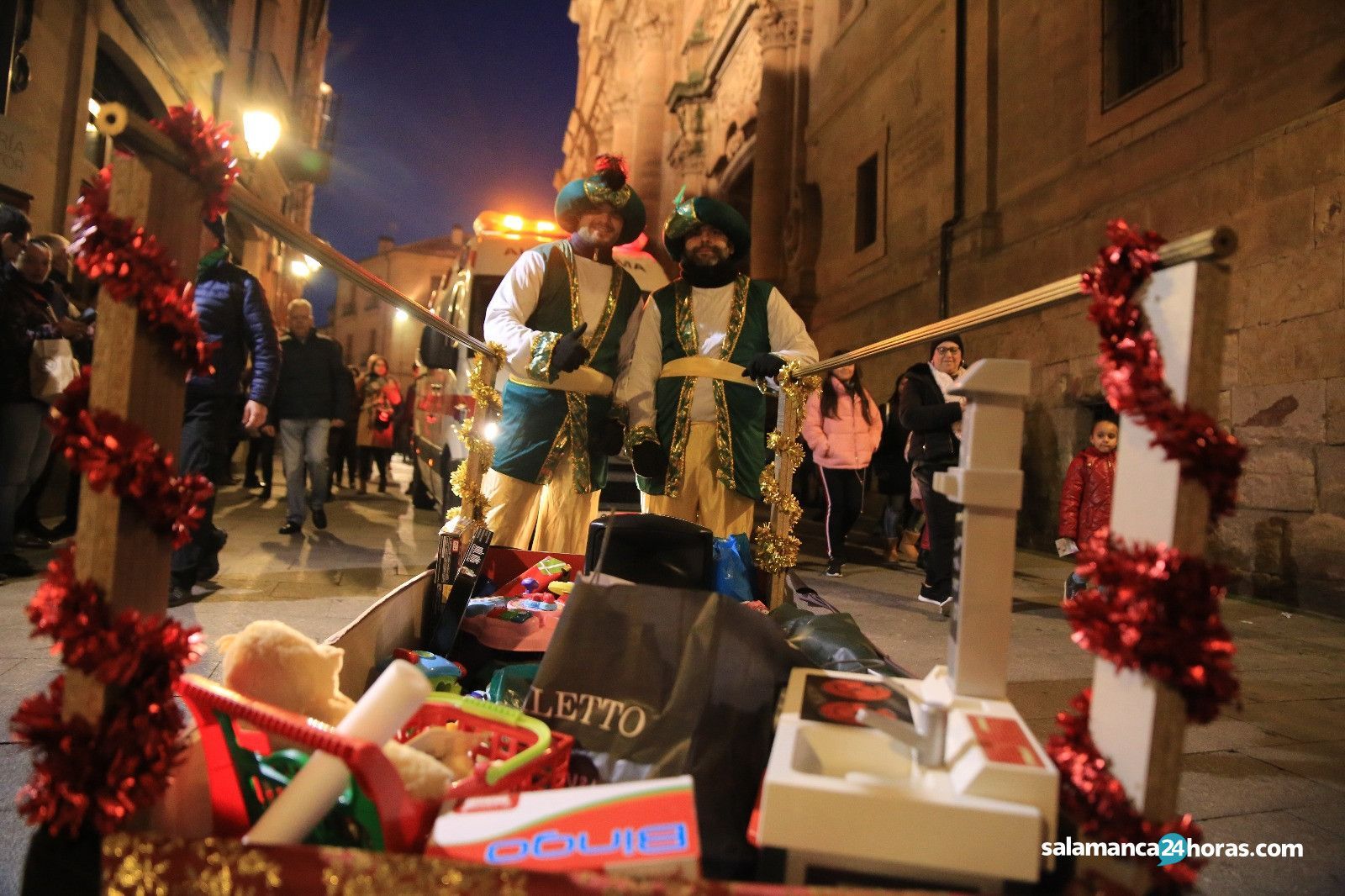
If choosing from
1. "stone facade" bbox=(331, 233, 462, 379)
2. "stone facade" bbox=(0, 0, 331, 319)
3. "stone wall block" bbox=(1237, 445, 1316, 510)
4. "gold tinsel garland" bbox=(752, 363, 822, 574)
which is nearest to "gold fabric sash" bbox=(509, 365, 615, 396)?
"gold tinsel garland" bbox=(752, 363, 822, 574)

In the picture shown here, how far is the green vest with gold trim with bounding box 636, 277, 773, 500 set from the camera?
126 inches

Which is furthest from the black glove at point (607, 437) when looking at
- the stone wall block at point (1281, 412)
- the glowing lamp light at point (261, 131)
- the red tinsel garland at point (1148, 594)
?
the glowing lamp light at point (261, 131)

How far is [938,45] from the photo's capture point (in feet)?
32.0

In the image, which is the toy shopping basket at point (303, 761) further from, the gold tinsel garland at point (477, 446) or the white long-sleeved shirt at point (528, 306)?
the white long-sleeved shirt at point (528, 306)

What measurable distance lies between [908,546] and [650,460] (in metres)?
4.66

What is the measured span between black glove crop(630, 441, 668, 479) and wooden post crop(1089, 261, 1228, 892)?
7.04 feet

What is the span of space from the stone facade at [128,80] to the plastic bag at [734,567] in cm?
202

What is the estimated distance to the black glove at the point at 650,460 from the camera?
315 cm

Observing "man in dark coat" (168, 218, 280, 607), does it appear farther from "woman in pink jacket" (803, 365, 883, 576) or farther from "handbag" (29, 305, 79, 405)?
"woman in pink jacket" (803, 365, 883, 576)

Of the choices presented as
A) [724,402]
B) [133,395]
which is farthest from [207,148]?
[724,402]

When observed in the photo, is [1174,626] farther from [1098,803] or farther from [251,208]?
[251,208]

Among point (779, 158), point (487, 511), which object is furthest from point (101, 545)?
point (779, 158)

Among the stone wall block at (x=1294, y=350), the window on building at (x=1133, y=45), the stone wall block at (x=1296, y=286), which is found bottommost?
the stone wall block at (x=1294, y=350)

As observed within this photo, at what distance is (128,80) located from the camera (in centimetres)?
858
